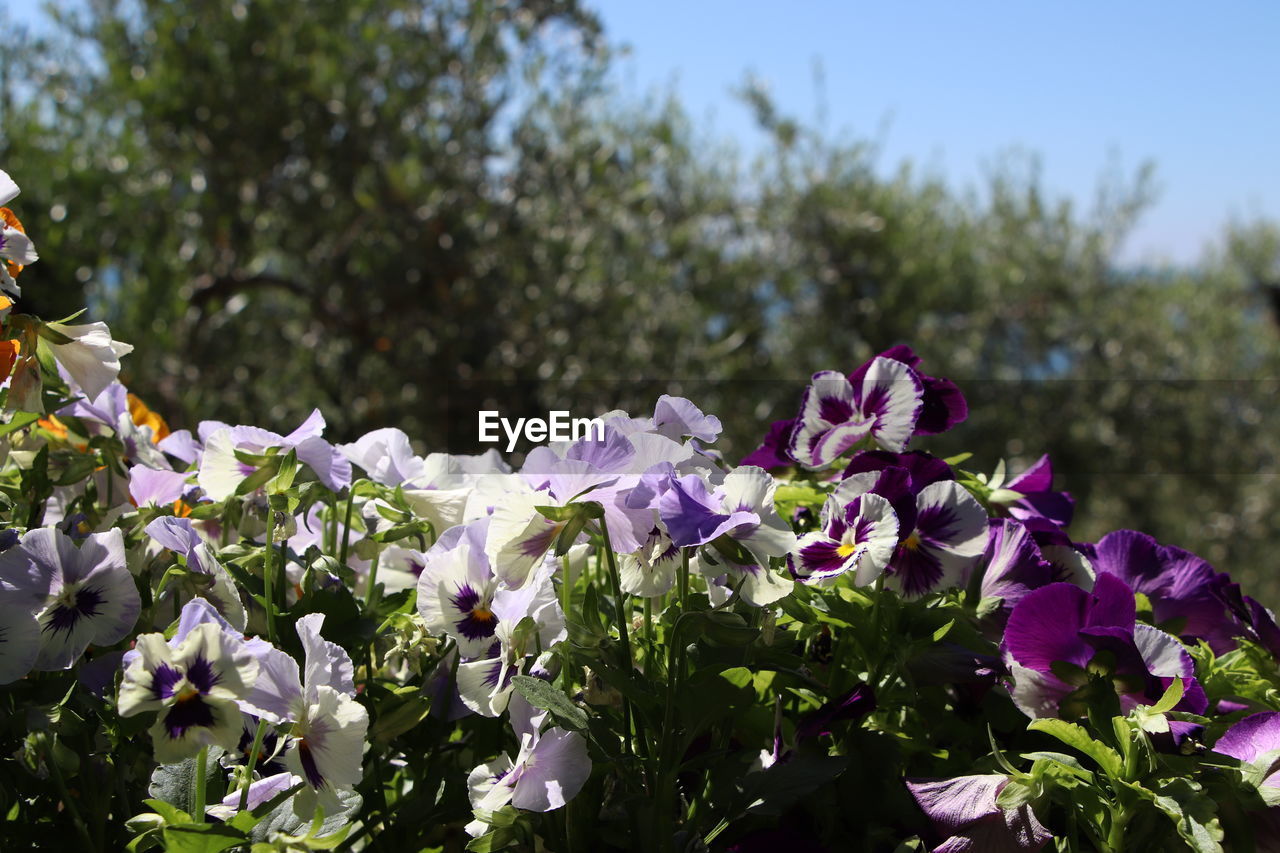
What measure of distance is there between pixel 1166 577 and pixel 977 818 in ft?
1.06

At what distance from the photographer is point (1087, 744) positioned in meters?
0.61

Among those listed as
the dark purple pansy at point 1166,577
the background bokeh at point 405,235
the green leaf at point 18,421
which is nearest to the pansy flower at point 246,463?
the green leaf at point 18,421

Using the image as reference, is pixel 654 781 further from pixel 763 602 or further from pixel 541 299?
pixel 541 299

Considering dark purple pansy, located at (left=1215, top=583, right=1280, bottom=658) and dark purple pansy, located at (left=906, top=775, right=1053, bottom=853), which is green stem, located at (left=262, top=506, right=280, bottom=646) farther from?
dark purple pansy, located at (left=1215, top=583, right=1280, bottom=658)

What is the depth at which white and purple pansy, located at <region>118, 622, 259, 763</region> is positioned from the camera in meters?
0.60

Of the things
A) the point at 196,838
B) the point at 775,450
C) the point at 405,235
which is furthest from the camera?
the point at 405,235

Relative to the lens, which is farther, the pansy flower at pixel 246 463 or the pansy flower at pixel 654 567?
the pansy flower at pixel 246 463

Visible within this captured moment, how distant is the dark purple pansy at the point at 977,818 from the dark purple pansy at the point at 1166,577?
0.89 feet

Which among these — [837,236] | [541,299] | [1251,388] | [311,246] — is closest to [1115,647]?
[541,299]

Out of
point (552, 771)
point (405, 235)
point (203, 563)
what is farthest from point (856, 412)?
point (405, 235)

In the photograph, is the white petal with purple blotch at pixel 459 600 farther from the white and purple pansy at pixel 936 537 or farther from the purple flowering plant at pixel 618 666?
the white and purple pansy at pixel 936 537

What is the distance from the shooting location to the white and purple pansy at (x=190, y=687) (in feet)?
1.96

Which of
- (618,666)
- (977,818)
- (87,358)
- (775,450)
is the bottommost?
(977,818)

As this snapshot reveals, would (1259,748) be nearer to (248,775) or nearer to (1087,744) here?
(1087,744)
